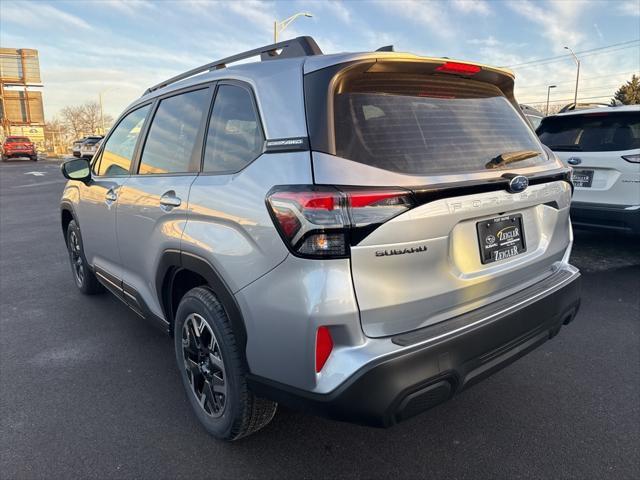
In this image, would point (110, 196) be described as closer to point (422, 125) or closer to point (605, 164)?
point (422, 125)

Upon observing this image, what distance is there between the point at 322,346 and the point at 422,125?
105 centimetres

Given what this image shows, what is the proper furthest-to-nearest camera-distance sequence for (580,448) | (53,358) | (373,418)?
(53,358) < (580,448) < (373,418)

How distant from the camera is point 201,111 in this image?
2.59 metres

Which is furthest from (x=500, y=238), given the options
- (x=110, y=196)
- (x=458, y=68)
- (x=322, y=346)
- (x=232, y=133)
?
(x=110, y=196)

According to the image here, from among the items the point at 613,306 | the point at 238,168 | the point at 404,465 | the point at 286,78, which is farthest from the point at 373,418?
the point at 613,306

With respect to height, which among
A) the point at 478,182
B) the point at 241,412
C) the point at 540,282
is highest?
the point at 478,182

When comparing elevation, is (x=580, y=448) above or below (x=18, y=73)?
below

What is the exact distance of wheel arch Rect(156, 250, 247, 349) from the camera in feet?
6.79

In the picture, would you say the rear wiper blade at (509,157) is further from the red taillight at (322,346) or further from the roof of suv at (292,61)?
the red taillight at (322,346)

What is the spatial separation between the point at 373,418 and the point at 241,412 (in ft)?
2.34

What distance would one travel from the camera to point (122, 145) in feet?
11.7

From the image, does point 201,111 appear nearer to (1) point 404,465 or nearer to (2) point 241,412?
(2) point 241,412

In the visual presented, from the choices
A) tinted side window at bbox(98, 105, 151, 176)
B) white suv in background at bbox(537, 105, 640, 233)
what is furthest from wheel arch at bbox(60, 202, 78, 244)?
white suv in background at bbox(537, 105, 640, 233)

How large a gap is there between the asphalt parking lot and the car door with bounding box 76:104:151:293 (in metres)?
0.59
